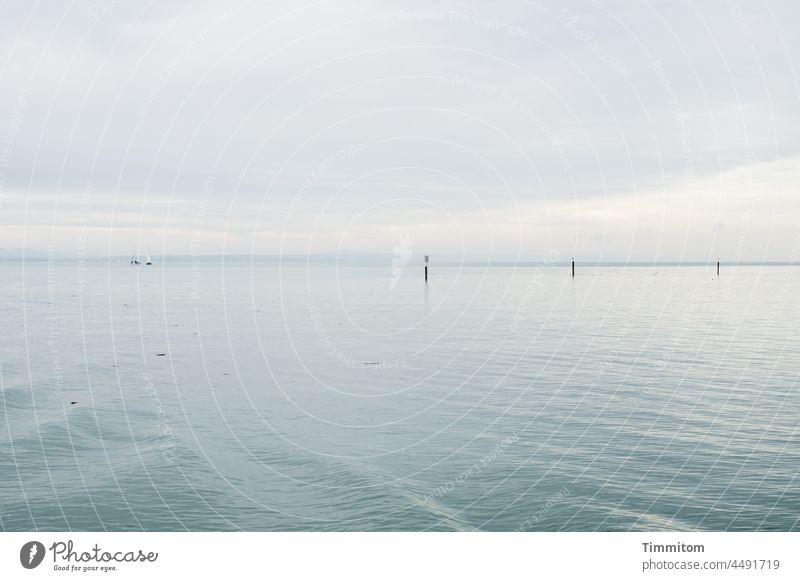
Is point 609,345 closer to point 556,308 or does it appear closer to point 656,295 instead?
point 556,308

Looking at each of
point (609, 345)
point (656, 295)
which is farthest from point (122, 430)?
point (656, 295)

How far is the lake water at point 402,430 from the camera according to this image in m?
19.0

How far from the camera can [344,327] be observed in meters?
64.4

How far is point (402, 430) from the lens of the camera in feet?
91.3

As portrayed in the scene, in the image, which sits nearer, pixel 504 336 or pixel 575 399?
pixel 575 399

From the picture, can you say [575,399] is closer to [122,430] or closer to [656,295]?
[122,430]

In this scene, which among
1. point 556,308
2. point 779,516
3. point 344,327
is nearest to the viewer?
point 779,516

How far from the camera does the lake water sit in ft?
62.3

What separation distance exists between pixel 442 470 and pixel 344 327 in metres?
42.5
